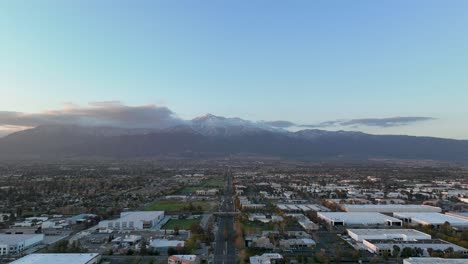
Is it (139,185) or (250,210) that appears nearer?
(250,210)

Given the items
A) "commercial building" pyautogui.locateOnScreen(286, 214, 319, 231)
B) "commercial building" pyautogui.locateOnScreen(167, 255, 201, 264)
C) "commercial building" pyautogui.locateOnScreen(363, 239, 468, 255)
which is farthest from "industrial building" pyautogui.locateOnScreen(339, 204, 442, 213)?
"commercial building" pyautogui.locateOnScreen(167, 255, 201, 264)

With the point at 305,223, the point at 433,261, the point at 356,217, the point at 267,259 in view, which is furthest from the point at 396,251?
the point at 356,217

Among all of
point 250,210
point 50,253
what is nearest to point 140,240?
point 50,253

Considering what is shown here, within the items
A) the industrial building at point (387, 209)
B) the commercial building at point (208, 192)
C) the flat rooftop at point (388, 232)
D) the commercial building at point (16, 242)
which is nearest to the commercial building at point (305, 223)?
the flat rooftop at point (388, 232)

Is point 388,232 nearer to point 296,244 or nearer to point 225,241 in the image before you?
point 296,244

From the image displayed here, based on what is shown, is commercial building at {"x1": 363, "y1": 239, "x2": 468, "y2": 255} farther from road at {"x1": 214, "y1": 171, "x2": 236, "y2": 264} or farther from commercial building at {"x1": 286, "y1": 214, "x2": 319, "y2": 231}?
road at {"x1": 214, "y1": 171, "x2": 236, "y2": 264}

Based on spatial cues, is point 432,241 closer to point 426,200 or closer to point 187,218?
point 187,218
